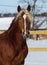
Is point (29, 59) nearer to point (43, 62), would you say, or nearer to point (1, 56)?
point (43, 62)

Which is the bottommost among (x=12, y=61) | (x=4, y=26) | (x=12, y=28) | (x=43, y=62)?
(x=4, y=26)

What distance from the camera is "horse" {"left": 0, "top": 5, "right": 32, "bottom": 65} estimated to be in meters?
4.32

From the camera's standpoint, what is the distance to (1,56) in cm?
437

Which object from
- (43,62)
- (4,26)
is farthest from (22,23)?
(4,26)

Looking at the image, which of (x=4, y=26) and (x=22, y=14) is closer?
(x=22, y=14)

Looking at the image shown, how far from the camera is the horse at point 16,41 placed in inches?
170

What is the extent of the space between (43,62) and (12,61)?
101 inches

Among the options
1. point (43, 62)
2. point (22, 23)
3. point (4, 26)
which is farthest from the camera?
point (4, 26)

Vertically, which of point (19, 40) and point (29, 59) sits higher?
point (19, 40)

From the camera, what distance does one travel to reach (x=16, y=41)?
4.48 metres

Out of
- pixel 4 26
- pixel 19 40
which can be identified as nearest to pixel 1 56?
pixel 19 40

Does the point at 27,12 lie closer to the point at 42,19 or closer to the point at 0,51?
the point at 0,51

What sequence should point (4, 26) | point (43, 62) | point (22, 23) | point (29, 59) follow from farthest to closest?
point (4, 26) < point (29, 59) < point (43, 62) < point (22, 23)

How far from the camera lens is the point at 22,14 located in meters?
4.36
